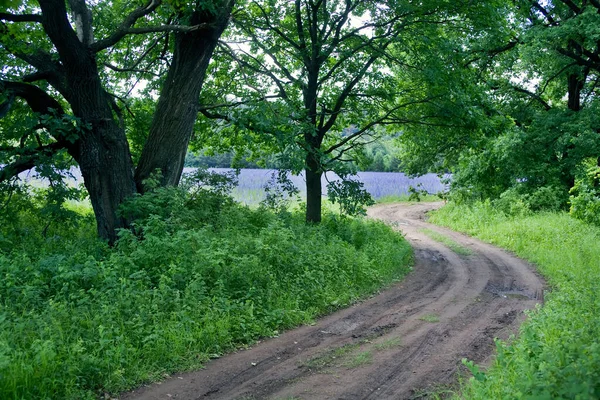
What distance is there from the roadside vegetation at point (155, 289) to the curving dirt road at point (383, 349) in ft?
1.31

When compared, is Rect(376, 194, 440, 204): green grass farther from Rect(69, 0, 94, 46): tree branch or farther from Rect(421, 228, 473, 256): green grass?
Rect(69, 0, 94, 46): tree branch

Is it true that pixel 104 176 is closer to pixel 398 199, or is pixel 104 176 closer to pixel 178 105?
pixel 178 105

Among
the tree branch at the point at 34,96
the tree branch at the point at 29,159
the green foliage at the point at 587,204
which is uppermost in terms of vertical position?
the tree branch at the point at 34,96

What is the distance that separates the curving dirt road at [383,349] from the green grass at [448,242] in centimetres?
383

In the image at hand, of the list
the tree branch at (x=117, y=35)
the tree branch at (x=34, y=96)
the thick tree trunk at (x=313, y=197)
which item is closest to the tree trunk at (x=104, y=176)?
the tree branch at (x=34, y=96)

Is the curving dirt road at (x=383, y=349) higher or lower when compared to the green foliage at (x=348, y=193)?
lower

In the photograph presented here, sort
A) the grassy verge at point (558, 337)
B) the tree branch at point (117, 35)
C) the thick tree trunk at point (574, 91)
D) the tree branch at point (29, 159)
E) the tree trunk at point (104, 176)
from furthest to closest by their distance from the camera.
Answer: the thick tree trunk at point (574, 91) < the tree trunk at point (104, 176) < the tree branch at point (29, 159) < the tree branch at point (117, 35) < the grassy verge at point (558, 337)

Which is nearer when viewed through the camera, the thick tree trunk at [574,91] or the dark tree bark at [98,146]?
the dark tree bark at [98,146]

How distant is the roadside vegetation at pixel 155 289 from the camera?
548 centimetres

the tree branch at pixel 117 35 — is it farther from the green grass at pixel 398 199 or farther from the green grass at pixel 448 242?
the green grass at pixel 398 199

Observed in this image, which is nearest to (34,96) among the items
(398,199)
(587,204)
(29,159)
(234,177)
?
(29,159)

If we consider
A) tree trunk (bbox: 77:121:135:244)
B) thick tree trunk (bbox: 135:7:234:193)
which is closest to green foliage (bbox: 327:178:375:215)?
thick tree trunk (bbox: 135:7:234:193)

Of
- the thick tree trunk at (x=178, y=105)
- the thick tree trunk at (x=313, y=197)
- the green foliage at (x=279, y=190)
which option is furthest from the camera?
the thick tree trunk at (x=313, y=197)

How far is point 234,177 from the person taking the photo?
41.3 ft
